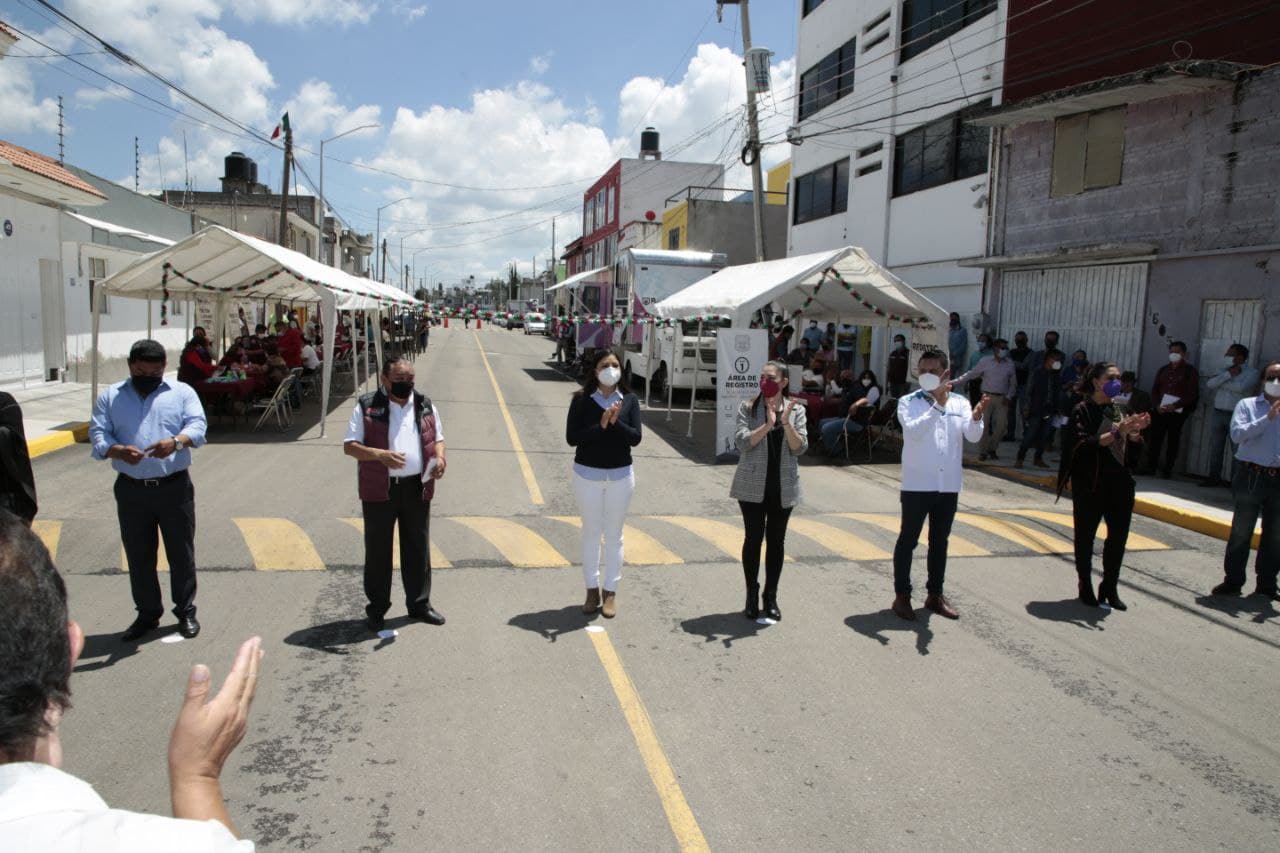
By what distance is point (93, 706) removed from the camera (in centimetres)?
437

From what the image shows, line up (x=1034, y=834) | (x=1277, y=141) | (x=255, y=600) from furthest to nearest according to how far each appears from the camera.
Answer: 1. (x=1277, y=141)
2. (x=255, y=600)
3. (x=1034, y=834)

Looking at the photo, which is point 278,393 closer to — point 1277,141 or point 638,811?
point 638,811

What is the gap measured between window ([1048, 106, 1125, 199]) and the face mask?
13679mm

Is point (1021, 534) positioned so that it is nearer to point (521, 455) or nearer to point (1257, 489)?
point (1257, 489)

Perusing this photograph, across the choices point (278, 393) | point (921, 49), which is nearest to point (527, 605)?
point (278, 393)

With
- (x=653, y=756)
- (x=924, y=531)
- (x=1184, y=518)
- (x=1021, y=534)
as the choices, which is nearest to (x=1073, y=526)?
(x=1021, y=534)

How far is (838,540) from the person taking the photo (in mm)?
8422

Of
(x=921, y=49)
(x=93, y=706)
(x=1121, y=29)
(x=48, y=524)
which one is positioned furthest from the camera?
(x=921, y=49)

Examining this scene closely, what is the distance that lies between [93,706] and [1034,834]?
14.6ft

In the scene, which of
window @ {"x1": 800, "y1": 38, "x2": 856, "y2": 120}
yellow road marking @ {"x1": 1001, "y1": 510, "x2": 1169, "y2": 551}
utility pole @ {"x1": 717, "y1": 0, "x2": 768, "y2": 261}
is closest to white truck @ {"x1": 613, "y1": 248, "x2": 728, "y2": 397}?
utility pole @ {"x1": 717, "y1": 0, "x2": 768, "y2": 261}

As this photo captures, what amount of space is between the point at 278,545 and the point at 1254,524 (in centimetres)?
804

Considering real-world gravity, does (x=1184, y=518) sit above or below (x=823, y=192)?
below

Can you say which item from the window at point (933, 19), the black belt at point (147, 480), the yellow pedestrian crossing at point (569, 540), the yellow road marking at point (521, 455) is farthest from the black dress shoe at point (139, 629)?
the window at point (933, 19)

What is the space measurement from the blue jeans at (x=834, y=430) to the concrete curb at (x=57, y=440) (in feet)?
35.2
